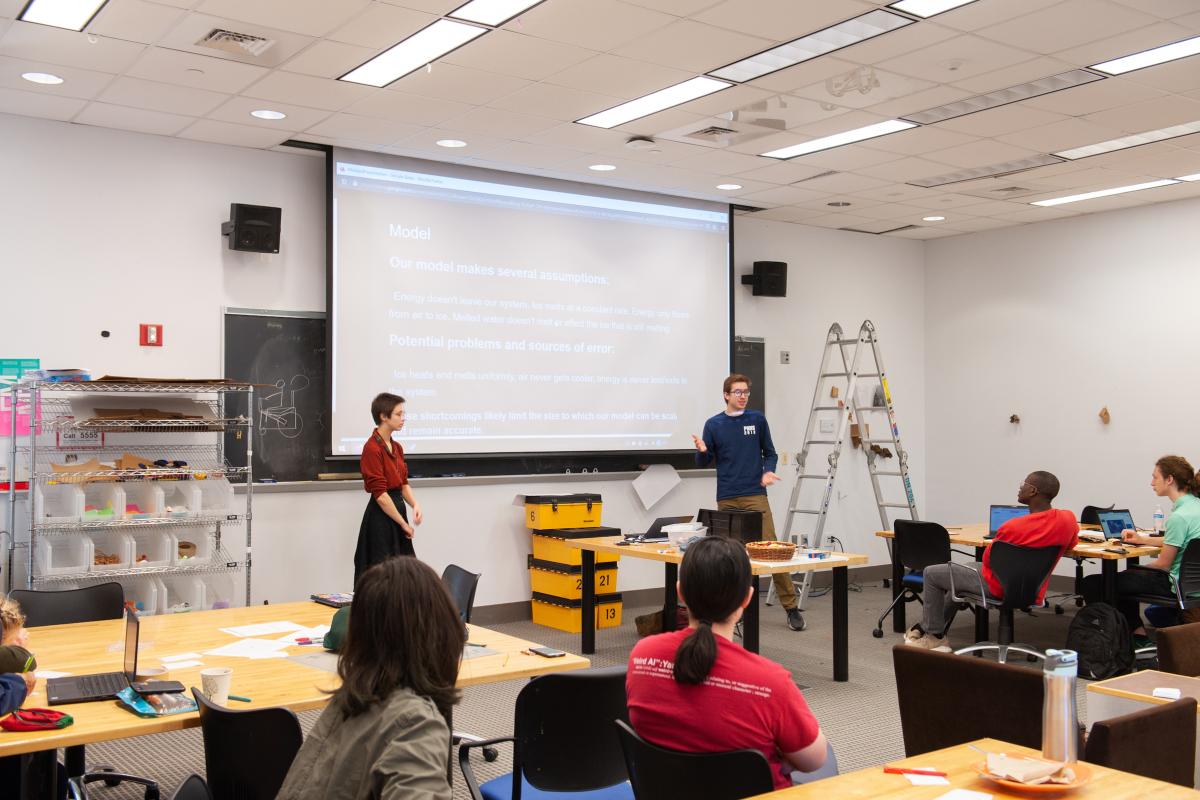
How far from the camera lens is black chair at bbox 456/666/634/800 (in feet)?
9.77

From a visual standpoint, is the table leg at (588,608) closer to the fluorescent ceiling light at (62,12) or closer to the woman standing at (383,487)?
the woman standing at (383,487)

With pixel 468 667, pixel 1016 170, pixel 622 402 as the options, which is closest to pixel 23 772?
pixel 468 667

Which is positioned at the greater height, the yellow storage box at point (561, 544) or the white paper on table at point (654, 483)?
the white paper on table at point (654, 483)

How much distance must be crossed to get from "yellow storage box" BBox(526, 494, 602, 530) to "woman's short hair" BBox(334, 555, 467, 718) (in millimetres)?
5475

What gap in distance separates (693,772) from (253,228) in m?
5.05

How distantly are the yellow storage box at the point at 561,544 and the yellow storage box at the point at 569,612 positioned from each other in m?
0.27

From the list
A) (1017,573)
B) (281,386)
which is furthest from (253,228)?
(1017,573)

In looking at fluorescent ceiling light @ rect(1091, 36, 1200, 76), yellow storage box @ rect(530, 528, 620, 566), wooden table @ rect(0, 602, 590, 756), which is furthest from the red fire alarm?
fluorescent ceiling light @ rect(1091, 36, 1200, 76)

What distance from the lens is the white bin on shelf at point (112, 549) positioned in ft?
18.8

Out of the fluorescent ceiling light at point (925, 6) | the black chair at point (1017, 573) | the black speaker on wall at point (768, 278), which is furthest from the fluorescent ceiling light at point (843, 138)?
the black chair at point (1017, 573)

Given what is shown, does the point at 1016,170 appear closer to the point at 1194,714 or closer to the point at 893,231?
the point at 893,231

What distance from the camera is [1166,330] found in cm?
845

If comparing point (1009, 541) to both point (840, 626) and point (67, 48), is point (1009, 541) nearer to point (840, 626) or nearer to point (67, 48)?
point (840, 626)

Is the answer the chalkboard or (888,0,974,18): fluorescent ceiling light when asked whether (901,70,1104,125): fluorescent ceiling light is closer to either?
(888,0,974,18): fluorescent ceiling light
